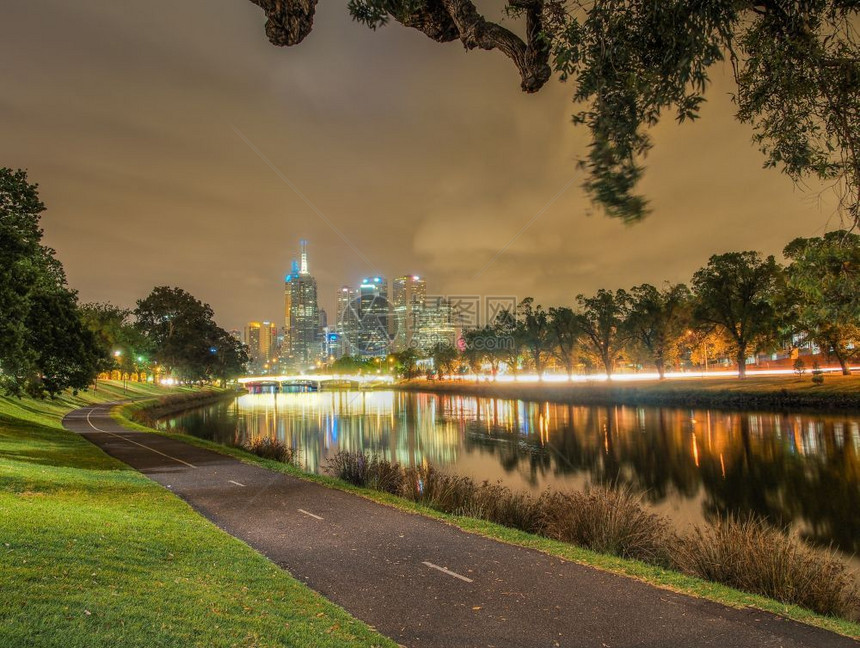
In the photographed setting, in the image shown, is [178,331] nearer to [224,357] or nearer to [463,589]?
[224,357]

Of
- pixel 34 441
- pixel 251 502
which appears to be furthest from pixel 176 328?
pixel 251 502

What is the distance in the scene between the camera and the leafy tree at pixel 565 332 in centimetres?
8625

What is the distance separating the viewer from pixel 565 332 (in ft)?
288

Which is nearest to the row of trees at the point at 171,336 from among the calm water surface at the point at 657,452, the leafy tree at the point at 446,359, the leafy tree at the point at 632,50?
the calm water surface at the point at 657,452

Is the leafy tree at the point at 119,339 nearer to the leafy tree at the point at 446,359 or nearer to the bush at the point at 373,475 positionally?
the bush at the point at 373,475

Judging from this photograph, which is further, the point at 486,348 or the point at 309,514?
the point at 486,348

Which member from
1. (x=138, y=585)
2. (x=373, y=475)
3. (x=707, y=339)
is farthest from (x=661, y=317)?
(x=138, y=585)

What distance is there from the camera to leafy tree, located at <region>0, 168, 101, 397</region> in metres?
18.0

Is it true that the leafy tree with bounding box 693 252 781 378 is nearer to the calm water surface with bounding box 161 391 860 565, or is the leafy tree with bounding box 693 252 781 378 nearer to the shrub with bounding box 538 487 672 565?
the calm water surface with bounding box 161 391 860 565

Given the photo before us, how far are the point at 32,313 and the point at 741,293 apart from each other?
210 ft

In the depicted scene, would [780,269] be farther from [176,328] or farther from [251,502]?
[176,328]

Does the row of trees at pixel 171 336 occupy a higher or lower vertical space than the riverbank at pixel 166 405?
higher

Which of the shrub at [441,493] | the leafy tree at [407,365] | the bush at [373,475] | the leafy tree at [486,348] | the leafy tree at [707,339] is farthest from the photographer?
the leafy tree at [407,365]

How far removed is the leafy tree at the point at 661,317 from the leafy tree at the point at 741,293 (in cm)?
919
